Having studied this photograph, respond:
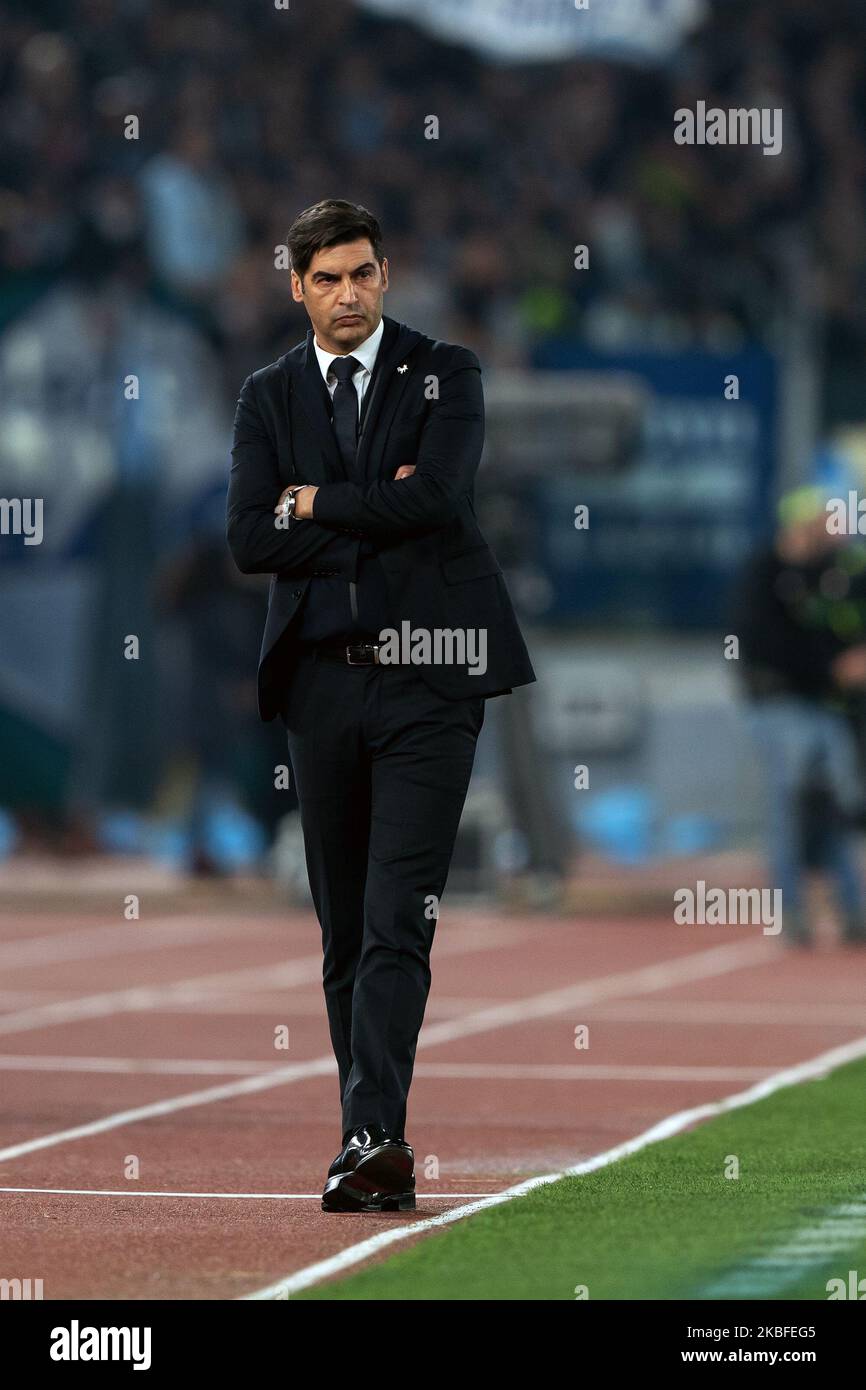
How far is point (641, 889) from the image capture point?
58.1 ft

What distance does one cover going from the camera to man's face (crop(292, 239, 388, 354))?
628 cm

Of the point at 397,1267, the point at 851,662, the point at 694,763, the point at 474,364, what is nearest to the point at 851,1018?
the point at 851,662

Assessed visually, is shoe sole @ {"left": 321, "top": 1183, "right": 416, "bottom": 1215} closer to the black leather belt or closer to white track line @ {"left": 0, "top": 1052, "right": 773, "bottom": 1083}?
the black leather belt

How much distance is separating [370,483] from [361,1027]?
125 centimetres

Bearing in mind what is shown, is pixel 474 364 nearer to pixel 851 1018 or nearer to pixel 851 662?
pixel 851 1018

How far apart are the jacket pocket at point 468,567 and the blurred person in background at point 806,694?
8.86m

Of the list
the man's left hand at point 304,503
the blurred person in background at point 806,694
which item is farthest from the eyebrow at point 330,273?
the blurred person in background at point 806,694

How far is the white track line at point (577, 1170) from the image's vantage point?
5219 mm

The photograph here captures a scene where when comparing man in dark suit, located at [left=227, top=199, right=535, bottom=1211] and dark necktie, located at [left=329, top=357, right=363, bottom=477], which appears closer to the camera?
man in dark suit, located at [left=227, top=199, right=535, bottom=1211]

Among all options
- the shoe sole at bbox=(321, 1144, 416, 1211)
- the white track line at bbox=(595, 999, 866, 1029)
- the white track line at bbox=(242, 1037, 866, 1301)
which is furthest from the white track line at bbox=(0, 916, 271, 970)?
the shoe sole at bbox=(321, 1144, 416, 1211)

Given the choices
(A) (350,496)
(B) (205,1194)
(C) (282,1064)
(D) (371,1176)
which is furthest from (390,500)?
(C) (282,1064)

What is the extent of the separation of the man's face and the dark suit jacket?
0.12 metres

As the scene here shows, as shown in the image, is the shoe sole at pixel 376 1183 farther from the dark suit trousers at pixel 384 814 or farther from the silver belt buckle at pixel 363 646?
the silver belt buckle at pixel 363 646

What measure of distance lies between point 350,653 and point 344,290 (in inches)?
32.6
